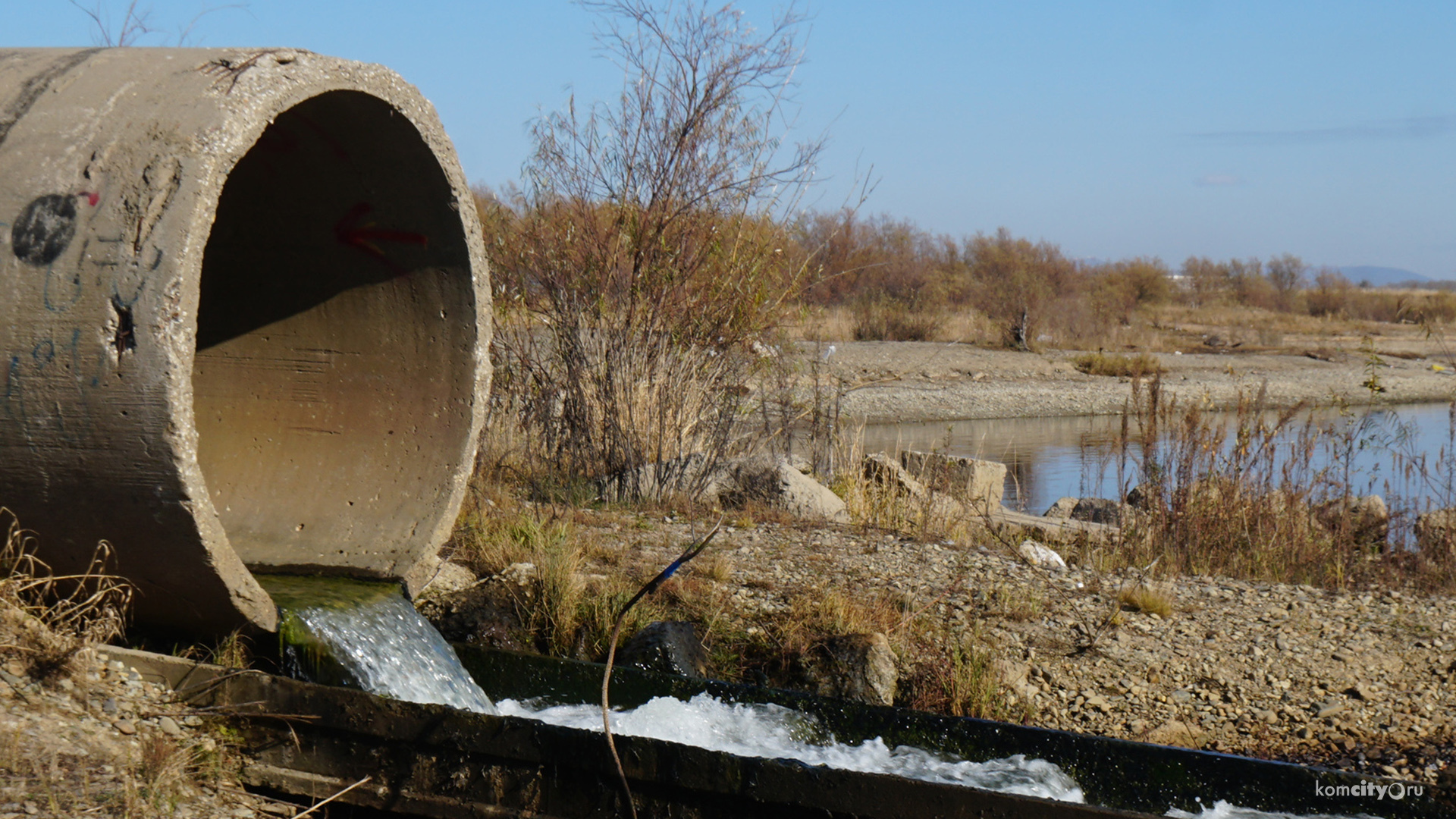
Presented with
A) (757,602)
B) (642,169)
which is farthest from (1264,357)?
(757,602)

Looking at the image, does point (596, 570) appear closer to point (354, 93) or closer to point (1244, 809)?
point (354, 93)

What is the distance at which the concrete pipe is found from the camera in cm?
319

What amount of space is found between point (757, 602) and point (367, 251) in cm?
225

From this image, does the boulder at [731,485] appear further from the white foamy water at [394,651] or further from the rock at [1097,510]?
the white foamy water at [394,651]

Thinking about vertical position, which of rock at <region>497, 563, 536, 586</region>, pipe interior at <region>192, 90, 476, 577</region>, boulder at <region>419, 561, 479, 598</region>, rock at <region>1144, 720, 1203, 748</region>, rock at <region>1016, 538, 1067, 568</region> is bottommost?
rock at <region>1144, 720, 1203, 748</region>

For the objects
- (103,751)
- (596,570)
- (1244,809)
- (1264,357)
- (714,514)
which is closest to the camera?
(103,751)

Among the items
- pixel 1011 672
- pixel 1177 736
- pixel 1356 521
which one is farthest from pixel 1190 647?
pixel 1356 521

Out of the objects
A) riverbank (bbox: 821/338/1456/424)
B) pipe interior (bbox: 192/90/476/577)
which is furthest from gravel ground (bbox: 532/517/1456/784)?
riverbank (bbox: 821/338/1456/424)

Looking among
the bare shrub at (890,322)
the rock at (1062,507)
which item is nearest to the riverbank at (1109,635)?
the rock at (1062,507)

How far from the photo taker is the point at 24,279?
3213mm

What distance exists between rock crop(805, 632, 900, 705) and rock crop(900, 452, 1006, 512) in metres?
3.44

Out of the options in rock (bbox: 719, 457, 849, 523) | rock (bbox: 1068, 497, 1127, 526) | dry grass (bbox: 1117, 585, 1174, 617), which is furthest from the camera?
rock (bbox: 1068, 497, 1127, 526)

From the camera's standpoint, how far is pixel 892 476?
830 centimetres

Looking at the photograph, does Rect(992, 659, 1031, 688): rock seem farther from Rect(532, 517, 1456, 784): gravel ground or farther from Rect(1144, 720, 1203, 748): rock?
Rect(1144, 720, 1203, 748): rock
